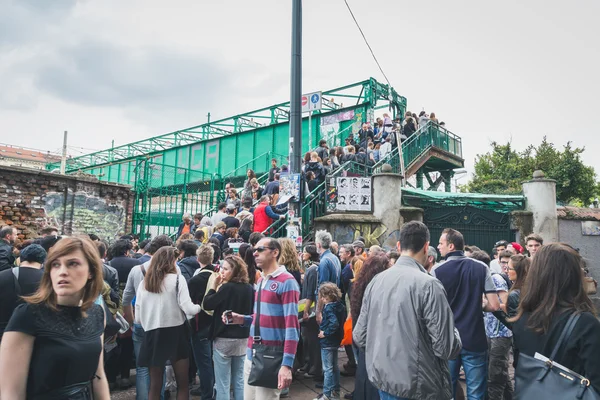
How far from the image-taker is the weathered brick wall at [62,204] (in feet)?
35.1

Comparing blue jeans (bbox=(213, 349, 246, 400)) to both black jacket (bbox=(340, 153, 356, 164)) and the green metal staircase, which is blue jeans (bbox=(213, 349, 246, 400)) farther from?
black jacket (bbox=(340, 153, 356, 164))

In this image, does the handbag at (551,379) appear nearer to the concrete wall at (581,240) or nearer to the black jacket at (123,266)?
the black jacket at (123,266)

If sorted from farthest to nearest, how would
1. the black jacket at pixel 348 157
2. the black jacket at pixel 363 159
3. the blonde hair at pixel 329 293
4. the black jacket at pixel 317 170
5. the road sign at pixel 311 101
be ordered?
the black jacket at pixel 363 159, the black jacket at pixel 348 157, the black jacket at pixel 317 170, the road sign at pixel 311 101, the blonde hair at pixel 329 293

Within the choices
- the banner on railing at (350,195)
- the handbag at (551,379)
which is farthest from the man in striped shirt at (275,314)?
the banner on railing at (350,195)

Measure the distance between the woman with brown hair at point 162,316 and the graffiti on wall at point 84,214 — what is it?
8.51 metres

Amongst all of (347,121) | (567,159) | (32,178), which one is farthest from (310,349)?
(567,159)

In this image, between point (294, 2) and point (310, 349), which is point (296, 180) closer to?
point (310, 349)

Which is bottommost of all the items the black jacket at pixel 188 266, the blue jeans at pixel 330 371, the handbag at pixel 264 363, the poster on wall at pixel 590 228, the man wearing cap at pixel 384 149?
the blue jeans at pixel 330 371

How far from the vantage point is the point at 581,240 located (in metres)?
11.4

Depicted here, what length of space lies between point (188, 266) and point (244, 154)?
16.8 meters

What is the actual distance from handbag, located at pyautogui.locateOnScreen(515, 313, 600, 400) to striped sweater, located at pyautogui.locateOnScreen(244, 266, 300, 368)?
5.60 feet

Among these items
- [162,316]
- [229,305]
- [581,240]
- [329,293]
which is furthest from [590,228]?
[162,316]

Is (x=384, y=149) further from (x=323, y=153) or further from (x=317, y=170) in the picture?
(x=317, y=170)

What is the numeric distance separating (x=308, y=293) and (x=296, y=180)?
7.12 ft
